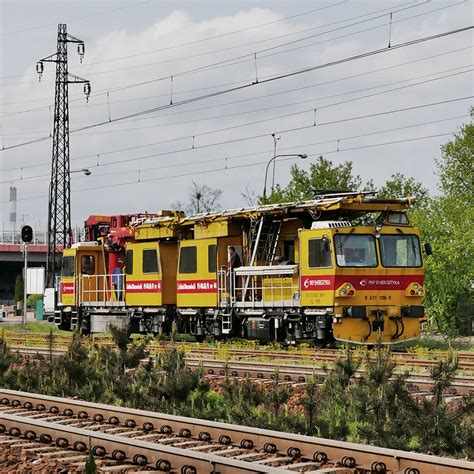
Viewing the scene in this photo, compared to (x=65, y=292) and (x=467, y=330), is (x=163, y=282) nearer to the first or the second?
(x=65, y=292)

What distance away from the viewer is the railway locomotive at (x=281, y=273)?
23.7 meters

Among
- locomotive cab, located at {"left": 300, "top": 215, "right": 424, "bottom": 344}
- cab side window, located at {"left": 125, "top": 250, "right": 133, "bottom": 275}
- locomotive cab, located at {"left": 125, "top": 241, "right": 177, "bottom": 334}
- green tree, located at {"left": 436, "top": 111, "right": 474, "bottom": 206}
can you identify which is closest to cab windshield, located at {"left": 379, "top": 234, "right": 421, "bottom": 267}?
locomotive cab, located at {"left": 300, "top": 215, "right": 424, "bottom": 344}

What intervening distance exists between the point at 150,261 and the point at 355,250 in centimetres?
795

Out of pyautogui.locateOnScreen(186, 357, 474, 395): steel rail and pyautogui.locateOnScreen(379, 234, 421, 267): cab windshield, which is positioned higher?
pyautogui.locateOnScreen(379, 234, 421, 267): cab windshield

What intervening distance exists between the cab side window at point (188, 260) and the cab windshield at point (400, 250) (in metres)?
5.88

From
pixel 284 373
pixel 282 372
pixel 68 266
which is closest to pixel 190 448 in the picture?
pixel 284 373

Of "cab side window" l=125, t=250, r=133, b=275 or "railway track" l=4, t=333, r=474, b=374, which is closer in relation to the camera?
"railway track" l=4, t=333, r=474, b=374

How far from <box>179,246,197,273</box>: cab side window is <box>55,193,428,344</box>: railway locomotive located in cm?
3

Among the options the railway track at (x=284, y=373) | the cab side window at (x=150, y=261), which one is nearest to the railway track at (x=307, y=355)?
the railway track at (x=284, y=373)

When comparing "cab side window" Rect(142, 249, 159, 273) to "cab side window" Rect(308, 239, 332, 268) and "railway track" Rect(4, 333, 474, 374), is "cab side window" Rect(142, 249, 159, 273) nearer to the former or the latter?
"railway track" Rect(4, 333, 474, 374)

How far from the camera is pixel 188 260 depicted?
28.1 metres

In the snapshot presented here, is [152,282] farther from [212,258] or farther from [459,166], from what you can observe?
[459,166]

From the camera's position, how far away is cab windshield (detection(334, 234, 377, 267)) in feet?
77.2

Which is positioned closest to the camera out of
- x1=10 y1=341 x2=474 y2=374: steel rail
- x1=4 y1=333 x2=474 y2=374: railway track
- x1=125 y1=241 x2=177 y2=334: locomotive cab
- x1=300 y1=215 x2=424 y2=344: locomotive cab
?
x1=10 y1=341 x2=474 y2=374: steel rail
